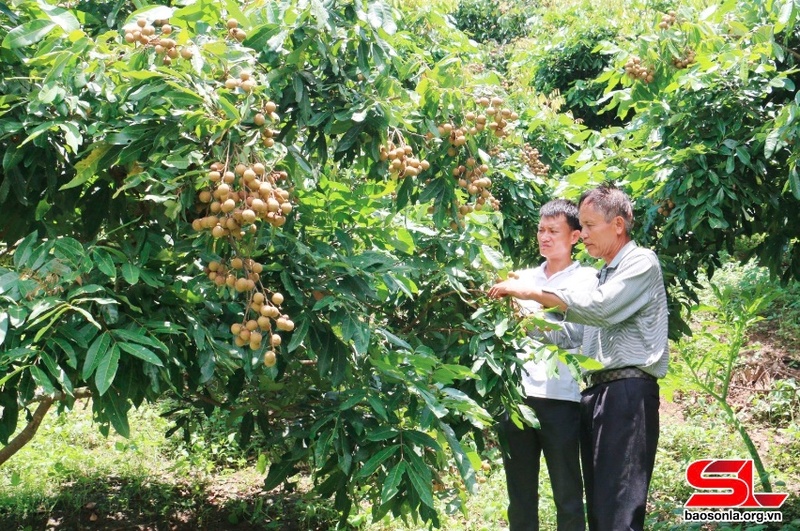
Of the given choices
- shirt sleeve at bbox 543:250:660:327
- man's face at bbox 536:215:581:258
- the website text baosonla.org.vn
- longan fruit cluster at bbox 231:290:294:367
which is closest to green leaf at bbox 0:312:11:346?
longan fruit cluster at bbox 231:290:294:367

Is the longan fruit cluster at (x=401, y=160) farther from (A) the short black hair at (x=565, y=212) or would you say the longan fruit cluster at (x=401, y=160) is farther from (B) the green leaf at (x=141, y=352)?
(A) the short black hair at (x=565, y=212)

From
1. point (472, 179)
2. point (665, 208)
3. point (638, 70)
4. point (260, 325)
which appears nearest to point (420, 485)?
point (260, 325)

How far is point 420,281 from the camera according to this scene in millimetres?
2869

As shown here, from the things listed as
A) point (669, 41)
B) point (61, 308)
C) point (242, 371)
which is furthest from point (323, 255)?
point (669, 41)

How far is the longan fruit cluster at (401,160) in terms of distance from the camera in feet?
7.11

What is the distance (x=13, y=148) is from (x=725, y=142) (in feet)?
8.08

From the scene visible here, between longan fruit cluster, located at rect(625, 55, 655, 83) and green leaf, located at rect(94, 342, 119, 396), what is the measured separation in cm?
263

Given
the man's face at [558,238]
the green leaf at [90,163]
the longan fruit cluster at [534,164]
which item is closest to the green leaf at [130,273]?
Answer: the green leaf at [90,163]

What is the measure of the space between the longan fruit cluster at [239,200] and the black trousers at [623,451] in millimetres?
1405

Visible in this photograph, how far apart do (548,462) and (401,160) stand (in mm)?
1362

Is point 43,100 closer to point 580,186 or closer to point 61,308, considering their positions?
point 61,308

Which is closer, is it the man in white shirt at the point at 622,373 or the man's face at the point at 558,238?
the man in white shirt at the point at 622,373

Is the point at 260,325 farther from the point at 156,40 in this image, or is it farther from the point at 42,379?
the point at 156,40

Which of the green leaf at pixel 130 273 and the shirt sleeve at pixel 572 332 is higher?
the green leaf at pixel 130 273
